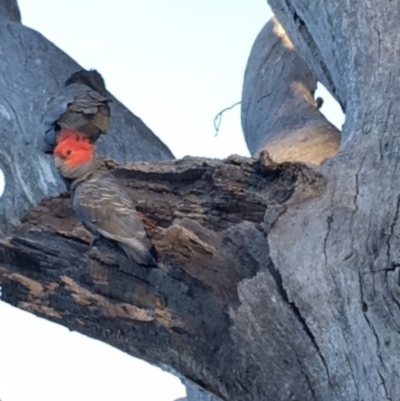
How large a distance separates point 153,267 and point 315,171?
0.27 metres

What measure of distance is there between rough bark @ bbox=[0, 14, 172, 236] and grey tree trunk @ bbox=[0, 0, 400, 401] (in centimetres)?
68

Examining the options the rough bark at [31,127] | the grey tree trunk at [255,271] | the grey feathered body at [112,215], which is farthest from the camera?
the rough bark at [31,127]

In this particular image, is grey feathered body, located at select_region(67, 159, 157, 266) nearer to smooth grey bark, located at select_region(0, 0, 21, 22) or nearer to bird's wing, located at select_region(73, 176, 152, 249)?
bird's wing, located at select_region(73, 176, 152, 249)

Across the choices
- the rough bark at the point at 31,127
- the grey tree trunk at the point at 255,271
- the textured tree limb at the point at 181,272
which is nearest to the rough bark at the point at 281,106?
the rough bark at the point at 31,127

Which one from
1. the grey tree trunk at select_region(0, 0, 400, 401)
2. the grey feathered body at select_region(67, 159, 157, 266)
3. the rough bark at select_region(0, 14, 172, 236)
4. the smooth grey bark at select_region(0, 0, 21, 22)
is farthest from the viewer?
the smooth grey bark at select_region(0, 0, 21, 22)

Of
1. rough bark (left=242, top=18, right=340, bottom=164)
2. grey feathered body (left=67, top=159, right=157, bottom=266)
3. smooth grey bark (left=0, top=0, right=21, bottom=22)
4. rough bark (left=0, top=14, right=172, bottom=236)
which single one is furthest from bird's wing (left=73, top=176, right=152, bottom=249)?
smooth grey bark (left=0, top=0, right=21, bottom=22)

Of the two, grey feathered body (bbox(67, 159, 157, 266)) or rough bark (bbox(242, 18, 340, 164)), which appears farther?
rough bark (bbox(242, 18, 340, 164))

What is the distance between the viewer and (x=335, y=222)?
1.26 m

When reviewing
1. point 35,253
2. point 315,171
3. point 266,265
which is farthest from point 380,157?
point 35,253

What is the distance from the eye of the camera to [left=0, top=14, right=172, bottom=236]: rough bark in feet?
7.02

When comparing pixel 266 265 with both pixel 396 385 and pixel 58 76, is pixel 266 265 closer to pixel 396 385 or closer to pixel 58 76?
pixel 396 385

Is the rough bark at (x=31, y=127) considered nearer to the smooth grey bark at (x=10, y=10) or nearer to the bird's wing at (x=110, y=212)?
the smooth grey bark at (x=10, y=10)

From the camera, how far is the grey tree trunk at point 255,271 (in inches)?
45.9

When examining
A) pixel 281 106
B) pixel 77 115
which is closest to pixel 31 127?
pixel 281 106
